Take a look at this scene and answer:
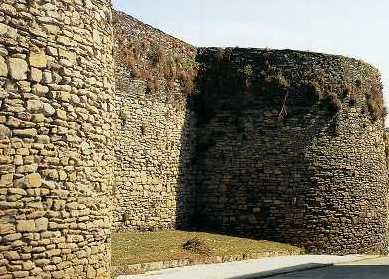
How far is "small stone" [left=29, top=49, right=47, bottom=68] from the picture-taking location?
9.46m

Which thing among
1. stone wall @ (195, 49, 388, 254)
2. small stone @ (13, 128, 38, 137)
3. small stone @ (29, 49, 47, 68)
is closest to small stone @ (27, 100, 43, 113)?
small stone @ (13, 128, 38, 137)

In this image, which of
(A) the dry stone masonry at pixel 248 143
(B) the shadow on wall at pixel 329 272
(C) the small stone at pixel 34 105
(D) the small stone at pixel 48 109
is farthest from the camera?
(A) the dry stone masonry at pixel 248 143

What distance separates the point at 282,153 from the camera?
2362cm

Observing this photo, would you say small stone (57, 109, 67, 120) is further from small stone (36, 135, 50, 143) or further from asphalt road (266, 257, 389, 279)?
asphalt road (266, 257, 389, 279)

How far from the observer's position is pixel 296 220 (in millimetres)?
23312

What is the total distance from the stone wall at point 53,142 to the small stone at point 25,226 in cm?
1

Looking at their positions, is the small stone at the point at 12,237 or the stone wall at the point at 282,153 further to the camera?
the stone wall at the point at 282,153

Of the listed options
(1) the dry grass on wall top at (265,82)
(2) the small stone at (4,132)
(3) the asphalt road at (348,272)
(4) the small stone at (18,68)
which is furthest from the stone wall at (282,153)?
(2) the small stone at (4,132)

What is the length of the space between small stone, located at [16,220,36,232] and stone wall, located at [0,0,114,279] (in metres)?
0.01

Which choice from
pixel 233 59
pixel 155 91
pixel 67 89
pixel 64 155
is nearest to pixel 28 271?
pixel 64 155

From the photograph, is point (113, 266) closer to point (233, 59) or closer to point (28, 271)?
point (28, 271)

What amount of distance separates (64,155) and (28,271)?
1.92 metres

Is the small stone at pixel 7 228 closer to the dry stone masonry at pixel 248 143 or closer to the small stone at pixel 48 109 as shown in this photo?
the small stone at pixel 48 109

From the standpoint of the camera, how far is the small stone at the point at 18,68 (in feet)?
30.0
